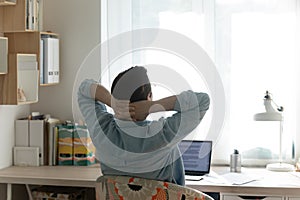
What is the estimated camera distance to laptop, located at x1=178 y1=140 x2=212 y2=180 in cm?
297

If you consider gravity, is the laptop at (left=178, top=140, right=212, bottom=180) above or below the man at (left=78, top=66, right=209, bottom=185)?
below

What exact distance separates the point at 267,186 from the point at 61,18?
67.2 inches

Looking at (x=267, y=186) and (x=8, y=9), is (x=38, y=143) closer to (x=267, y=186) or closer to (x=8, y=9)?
(x=8, y=9)

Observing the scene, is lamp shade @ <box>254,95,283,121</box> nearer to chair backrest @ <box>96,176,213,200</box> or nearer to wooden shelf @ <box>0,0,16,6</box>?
chair backrest @ <box>96,176,213,200</box>

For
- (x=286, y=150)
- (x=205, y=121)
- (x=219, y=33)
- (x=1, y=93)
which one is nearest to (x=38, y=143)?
(x=1, y=93)

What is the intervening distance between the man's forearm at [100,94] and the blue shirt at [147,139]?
5 cm

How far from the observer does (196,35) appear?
3350 millimetres

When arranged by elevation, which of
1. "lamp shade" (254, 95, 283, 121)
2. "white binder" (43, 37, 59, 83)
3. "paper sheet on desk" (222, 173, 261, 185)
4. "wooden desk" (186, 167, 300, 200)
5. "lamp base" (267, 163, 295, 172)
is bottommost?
"wooden desk" (186, 167, 300, 200)

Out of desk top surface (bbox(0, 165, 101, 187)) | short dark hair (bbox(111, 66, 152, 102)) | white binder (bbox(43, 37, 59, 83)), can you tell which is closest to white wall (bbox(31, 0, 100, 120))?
white binder (bbox(43, 37, 59, 83))

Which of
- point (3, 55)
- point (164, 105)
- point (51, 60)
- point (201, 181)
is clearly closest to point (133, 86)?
point (164, 105)

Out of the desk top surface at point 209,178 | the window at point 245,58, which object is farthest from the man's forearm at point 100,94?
the window at point 245,58

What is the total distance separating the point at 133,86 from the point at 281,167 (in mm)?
1267

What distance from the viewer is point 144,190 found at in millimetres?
2230

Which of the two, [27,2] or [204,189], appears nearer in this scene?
[204,189]
